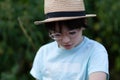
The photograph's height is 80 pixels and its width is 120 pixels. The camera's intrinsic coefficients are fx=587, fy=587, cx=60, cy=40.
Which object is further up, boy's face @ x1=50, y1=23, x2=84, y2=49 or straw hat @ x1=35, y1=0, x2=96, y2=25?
straw hat @ x1=35, y1=0, x2=96, y2=25

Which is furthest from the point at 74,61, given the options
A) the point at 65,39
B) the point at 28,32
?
the point at 28,32

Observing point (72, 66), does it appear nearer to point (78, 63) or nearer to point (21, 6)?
point (78, 63)

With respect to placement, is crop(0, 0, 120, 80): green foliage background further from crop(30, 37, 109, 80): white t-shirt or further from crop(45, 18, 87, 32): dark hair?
crop(45, 18, 87, 32): dark hair

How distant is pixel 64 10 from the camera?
371cm

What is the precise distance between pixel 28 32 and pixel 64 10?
201 cm

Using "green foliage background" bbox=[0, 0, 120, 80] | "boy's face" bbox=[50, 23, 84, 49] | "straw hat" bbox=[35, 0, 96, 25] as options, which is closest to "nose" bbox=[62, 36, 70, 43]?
"boy's face" bbox=[50, 23, 84, 49]

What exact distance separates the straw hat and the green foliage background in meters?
1.85

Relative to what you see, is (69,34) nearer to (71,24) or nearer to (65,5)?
(71,24)

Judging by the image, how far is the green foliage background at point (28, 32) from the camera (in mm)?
5699

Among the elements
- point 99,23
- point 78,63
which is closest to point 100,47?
point 78,63

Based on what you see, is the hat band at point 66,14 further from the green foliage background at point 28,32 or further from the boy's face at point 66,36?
the green foliage background at point 28,32

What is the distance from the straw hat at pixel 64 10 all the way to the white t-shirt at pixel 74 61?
0.67 feet

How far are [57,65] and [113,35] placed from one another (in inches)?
83.3

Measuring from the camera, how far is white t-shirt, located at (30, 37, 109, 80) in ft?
12.1
